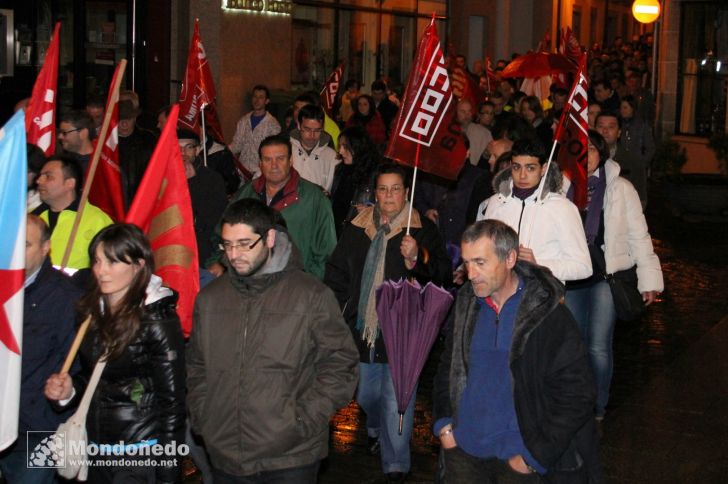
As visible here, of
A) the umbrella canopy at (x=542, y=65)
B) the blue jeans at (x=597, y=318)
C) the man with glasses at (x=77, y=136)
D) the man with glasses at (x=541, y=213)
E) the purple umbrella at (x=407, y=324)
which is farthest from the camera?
the umbrella canopy at (x=542, y=65)

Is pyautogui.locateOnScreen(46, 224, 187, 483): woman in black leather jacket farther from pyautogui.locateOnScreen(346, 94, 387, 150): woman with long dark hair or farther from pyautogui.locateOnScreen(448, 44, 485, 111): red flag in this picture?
pyautogui.locateOnScreen(448, 44, 485, 111): red flag

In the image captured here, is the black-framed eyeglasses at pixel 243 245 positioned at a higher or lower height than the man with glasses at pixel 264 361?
higher

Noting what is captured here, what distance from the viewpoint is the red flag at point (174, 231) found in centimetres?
606

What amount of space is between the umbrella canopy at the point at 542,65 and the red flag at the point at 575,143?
11330 mm

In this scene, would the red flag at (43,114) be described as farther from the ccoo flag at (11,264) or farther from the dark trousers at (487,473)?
the dark trousers at (487,473)

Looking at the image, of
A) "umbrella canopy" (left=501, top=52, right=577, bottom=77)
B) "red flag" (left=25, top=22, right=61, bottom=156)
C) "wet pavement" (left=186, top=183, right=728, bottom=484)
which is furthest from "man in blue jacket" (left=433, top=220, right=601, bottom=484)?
"umbrella canopy" (left=501, top=52, right=577, bottom=77)

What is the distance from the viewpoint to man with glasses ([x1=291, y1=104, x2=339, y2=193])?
11.0m

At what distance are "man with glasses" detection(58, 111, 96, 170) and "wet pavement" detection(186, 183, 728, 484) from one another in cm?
253

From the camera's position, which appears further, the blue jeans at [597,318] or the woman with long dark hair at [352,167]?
the woman with long dark hair at [352,167]

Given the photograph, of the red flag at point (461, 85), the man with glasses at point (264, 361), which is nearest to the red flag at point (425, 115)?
the man with glasses at point (264, 361)

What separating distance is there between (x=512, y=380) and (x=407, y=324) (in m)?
2.32

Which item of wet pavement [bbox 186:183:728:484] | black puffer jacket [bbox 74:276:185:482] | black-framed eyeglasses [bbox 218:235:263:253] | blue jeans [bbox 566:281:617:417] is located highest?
black-framed eyeglasses [bbox 218:235:263:253]

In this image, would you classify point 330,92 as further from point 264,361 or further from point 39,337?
point 264,361

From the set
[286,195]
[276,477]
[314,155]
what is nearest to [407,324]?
[286,195]
